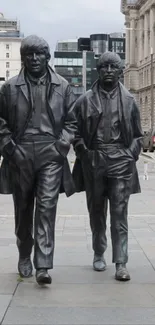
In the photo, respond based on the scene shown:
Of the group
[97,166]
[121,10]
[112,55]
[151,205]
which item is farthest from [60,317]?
[121,10]

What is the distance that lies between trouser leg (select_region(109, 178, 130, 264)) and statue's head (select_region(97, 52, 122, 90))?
0.88 metres

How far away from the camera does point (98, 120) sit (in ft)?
18.4

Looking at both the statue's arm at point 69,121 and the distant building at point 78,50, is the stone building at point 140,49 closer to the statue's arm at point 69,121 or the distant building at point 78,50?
the distant building at point 78,50

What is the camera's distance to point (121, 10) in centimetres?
12475

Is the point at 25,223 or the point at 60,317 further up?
the point at 25,223

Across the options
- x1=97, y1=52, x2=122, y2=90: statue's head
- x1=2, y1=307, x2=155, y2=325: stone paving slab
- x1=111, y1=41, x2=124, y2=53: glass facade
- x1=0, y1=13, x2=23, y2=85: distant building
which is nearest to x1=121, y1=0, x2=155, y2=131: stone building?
x1=0, y1=13, x2=23, y2=85: distant building

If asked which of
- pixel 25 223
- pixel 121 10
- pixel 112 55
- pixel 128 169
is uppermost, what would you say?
pixel 121 10

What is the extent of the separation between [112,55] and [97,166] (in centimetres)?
102

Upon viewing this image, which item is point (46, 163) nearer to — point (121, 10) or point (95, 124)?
point (95, 124)

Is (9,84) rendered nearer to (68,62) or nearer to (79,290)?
(79,290)

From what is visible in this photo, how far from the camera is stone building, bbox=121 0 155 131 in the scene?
327 feet

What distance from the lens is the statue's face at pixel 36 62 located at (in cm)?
527

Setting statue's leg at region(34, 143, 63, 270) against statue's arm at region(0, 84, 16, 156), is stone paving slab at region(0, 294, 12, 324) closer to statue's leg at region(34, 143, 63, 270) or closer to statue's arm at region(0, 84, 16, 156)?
statue's leg at region(34, 143, 63, 270)

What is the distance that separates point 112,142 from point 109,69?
0.66 meters
